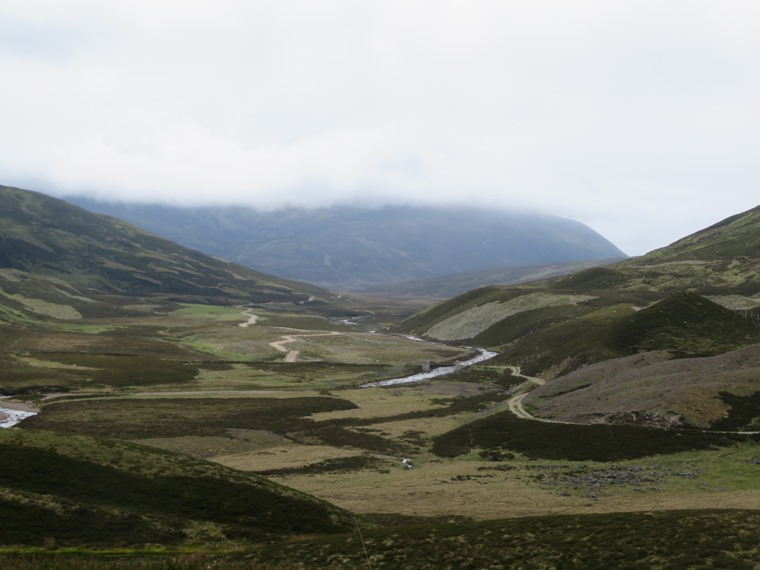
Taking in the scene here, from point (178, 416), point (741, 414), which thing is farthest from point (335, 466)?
point (741, 414)

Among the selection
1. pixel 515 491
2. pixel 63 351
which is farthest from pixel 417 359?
pixel 515 491

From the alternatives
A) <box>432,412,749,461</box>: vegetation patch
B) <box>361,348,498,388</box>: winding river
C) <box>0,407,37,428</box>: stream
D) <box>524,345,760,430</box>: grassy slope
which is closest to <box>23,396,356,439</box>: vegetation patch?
<box>0,407,37,428</box>: stream

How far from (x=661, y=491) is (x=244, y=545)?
37.5 m

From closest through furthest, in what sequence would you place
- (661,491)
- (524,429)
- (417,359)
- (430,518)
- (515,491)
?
1. (430,518)
2. (661,491)
3. (515,491)
4. (524,429)
5. (417,359)

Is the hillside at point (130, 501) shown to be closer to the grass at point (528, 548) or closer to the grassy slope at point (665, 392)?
the grass at point (528, 548)

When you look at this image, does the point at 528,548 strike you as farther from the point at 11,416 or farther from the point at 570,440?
the point at 11,416

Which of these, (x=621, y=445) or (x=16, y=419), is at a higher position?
(x=621, y=445)

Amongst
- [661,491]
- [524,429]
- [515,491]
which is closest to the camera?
[661,491]

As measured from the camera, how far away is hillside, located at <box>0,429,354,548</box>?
3981 cm

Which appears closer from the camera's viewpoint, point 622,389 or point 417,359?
point 622,389

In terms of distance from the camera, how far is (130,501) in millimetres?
45375

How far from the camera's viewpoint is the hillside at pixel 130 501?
39.8 m

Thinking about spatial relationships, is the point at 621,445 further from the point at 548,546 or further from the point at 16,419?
the point at 16,419

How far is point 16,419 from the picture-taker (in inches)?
3797
